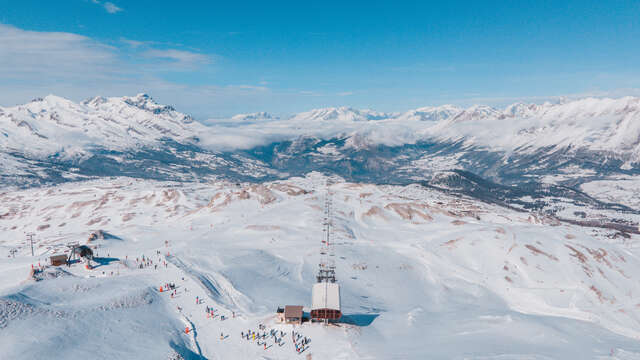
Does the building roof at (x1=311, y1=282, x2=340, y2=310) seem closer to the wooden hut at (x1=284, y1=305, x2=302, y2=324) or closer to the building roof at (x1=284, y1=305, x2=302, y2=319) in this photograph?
the building roof at (x1=284, y1=305, x2=302, y2=319)

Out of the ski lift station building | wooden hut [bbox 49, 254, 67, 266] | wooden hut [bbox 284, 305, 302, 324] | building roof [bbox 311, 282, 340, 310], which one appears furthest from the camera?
wooden hut [bbox 49, 254, 67, 266]

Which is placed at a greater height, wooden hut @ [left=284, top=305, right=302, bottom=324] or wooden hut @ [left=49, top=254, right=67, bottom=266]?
wooden hut @ [left=49, top=254, right=67, bottom=266]

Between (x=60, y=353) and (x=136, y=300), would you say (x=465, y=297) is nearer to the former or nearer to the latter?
(x=136, y=300)

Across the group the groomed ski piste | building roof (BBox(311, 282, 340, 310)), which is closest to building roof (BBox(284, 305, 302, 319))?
the groomed ski piste

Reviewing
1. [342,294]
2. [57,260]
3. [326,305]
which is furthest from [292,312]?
[57,260]

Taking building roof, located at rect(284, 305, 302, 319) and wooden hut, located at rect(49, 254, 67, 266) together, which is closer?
building roof, located at rect(284, 305, 302, 319)

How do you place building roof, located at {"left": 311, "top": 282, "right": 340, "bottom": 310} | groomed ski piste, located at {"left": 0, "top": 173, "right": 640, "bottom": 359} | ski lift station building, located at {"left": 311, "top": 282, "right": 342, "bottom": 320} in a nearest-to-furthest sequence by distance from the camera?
groomed ski piste, located at {"left": 0, "top": 173, "right": 640, "bottom": 359} < ski lift station building, located at {"left": 311, "top": 282, "right": 342, "bottom": 320} < building roof, located at {"left": 311, "top": 282, "right": 340, "bottom": 310}
